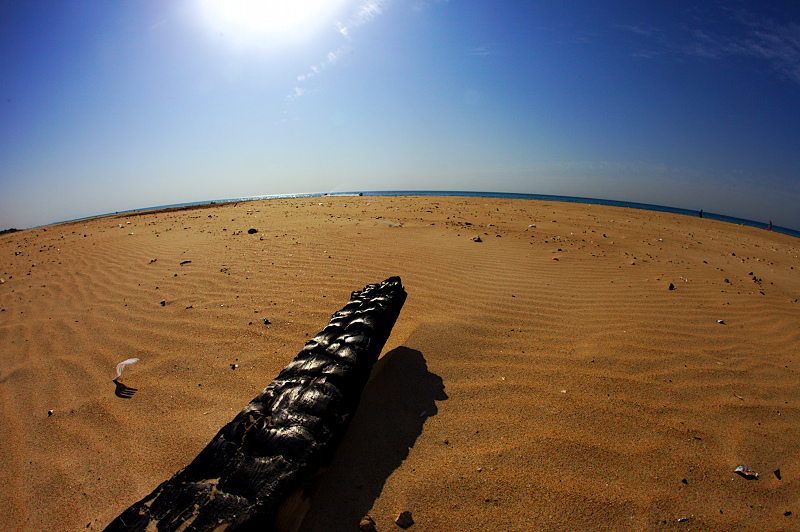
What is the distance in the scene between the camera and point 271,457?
129 cm

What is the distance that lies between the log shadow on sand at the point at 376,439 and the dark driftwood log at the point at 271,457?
20 centimetres

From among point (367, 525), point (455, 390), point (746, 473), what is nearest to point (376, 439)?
point (367, 525)

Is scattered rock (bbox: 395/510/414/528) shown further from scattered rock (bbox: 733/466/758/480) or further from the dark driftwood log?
scattered rock (bbox: 733/466/758/480)

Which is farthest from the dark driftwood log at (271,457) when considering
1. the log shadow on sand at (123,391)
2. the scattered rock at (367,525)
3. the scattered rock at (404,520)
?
the log shadow on sand at (123,391)

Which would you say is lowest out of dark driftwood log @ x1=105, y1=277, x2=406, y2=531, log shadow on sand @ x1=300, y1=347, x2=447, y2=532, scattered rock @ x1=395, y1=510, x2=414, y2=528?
scattered rock @ x1=395, y1=510, x2=414, y2=528

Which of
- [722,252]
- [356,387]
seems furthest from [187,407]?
[722,252]

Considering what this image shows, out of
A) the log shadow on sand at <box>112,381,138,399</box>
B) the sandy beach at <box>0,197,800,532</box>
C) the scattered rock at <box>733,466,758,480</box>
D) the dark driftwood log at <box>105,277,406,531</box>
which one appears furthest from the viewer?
the log shadow on sand at <box>112,381,138,399</box>

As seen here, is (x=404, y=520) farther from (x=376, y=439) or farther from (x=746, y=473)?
(x=746, y=473)

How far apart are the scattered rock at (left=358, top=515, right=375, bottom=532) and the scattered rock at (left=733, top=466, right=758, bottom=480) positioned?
6.62ft

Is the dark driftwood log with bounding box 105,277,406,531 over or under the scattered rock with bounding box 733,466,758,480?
over

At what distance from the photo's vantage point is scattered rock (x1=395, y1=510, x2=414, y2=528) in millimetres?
1411

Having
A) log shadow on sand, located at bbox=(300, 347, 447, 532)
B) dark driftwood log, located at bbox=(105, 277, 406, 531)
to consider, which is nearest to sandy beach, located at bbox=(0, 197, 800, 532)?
log shadow on sand, located at bbox=(300, 347, 447, 532)

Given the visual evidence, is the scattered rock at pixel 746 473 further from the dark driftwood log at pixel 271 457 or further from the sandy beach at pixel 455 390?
the dark driftwood log at pixel 271 457

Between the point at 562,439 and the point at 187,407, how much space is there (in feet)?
8.30
